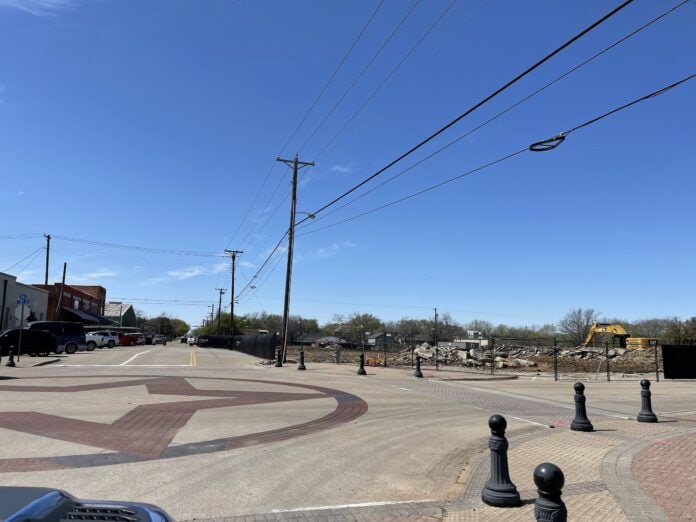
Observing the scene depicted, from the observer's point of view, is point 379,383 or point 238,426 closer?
point 238,426

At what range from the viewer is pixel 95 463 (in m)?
7.20

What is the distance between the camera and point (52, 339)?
33.6 meters

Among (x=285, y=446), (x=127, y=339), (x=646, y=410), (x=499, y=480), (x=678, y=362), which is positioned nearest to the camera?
(x=499, y=480)

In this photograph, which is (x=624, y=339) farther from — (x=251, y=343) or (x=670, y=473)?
(x=670, y=473)

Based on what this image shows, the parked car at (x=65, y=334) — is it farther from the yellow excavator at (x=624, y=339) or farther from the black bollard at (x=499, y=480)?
the yellow excavator at (x=624, y=339)

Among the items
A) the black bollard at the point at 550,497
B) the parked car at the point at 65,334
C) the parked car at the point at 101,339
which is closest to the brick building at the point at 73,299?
the parked car at the point at 101,339

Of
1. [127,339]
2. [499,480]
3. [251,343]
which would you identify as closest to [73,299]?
[127,339]

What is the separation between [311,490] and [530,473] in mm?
2917

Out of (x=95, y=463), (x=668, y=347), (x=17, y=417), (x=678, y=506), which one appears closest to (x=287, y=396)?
(x=17, y=417)

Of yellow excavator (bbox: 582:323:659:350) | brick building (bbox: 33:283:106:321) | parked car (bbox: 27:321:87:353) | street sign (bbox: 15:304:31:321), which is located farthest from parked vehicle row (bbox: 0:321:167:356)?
yellow excavator (bbox: 582:323:659:350)

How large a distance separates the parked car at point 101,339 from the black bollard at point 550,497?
1955 inches

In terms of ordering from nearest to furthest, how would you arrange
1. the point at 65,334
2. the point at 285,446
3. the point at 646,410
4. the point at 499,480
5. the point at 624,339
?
the point at 499,480
the point at 285,446
the point at 646,410
the point at 65,334
the point at 624,339

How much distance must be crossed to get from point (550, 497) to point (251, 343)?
50482 millimetres

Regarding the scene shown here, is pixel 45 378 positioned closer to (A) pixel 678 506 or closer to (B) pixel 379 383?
(B) pixel 379 383
